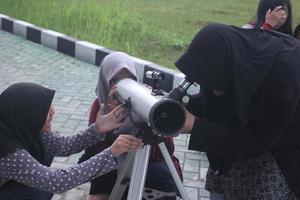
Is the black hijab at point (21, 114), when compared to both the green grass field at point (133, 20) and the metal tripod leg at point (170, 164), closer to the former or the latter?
the metal tripod leg at point (170, 164)

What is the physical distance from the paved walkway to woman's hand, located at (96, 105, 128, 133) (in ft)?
2.94

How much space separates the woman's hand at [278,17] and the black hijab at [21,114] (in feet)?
7.13

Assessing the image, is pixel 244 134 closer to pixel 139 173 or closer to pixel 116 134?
pixel 139 173

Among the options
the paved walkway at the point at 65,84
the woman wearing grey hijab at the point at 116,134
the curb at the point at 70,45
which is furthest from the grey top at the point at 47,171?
the curb at the point at 70,45


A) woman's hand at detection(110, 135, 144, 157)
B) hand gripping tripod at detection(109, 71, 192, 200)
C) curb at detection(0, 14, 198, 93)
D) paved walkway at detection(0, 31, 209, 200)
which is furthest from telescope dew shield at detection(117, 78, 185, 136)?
curb at detection(0, 14, 198, 93)

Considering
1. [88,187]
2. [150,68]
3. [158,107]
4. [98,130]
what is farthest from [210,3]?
[158,107]

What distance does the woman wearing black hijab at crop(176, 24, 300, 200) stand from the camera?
1585mm

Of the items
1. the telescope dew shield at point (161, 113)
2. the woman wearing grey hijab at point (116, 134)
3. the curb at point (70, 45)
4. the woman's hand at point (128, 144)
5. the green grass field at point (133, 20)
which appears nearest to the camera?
the telescope dew shield at point (161, 113)

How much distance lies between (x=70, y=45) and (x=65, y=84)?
1.23 metres

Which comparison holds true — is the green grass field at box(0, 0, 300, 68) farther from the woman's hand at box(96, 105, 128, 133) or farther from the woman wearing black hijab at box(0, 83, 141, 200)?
the woman wearing black hijab at box(0, 83, 141, 200)

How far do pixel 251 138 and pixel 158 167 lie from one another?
89 cm

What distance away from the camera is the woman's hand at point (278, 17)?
3.70 m

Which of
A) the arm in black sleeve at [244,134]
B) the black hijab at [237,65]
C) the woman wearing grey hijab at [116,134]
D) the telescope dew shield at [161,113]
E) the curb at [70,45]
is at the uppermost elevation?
the black hijab at [237,65]

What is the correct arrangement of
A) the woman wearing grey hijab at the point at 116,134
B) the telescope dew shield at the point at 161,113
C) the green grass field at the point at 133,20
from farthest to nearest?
1. the green grass field at the point at 133,20
2. the woman wearing grey hijab at the point at 116,134
3. the telescope dew shield at the point at 161,113
